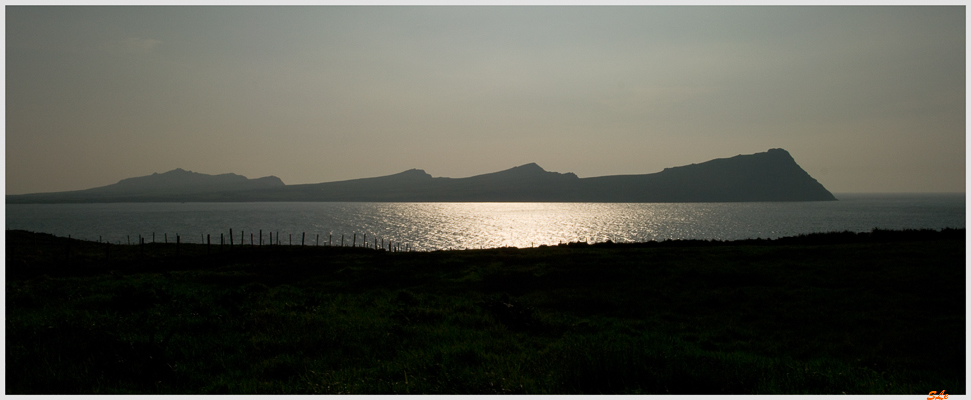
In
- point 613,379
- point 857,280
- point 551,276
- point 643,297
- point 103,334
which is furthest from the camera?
point 551,276

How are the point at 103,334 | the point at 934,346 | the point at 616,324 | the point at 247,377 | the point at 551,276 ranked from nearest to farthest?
the point at 247,377
the point at 103,334
the point at 934,346
the point at 616,324
the point at 551,276

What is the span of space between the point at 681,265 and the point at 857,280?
28.1 feet

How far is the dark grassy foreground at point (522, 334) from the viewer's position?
782 centimetres

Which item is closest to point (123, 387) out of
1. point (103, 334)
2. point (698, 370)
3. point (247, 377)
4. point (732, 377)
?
point (247, 377)

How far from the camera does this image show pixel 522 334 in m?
12.2

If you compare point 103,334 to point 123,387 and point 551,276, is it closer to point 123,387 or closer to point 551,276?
point 123,387

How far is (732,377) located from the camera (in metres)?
7.71

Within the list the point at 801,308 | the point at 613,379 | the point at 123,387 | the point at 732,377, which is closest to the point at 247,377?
the point at 123,387

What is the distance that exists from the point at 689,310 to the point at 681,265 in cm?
1137

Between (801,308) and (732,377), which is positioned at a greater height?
(732,377)

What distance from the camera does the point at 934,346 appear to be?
12.5 metres

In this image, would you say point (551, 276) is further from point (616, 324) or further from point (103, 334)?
point (103, 334)

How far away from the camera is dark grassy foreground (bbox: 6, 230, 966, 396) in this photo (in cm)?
782

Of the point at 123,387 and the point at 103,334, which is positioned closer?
the point at 123,387
